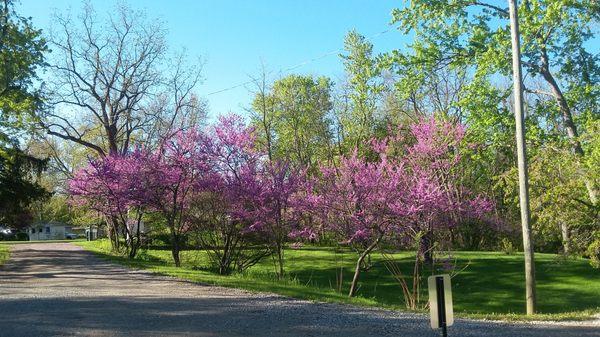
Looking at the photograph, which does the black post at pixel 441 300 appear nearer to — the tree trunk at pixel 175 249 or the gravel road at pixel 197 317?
the gravel road at pixel 197 317

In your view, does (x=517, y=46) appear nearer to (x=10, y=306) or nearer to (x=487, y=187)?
(x=10, y=306)

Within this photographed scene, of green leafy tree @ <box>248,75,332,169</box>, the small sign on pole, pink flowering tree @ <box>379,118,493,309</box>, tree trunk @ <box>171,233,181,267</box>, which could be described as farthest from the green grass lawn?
green leafy tree @ <box>248,75,332,169</box>

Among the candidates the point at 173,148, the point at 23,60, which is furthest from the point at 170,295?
the point at 23,60

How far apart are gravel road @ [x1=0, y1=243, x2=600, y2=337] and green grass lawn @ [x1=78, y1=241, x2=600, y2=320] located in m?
1.70

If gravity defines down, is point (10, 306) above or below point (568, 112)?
below

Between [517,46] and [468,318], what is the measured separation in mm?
7237

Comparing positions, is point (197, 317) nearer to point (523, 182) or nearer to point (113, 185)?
point (523, 182)

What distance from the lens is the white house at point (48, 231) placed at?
294 feet

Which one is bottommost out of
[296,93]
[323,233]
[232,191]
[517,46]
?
[323,233]

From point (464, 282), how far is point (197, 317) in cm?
1561

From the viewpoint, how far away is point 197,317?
920 centimetres

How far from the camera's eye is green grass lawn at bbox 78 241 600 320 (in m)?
14.7

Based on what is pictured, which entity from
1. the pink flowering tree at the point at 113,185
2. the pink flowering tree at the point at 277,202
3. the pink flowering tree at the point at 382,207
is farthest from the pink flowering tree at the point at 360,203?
the pink flowering tree at the point at 113,185

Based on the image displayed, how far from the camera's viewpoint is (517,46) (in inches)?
537
